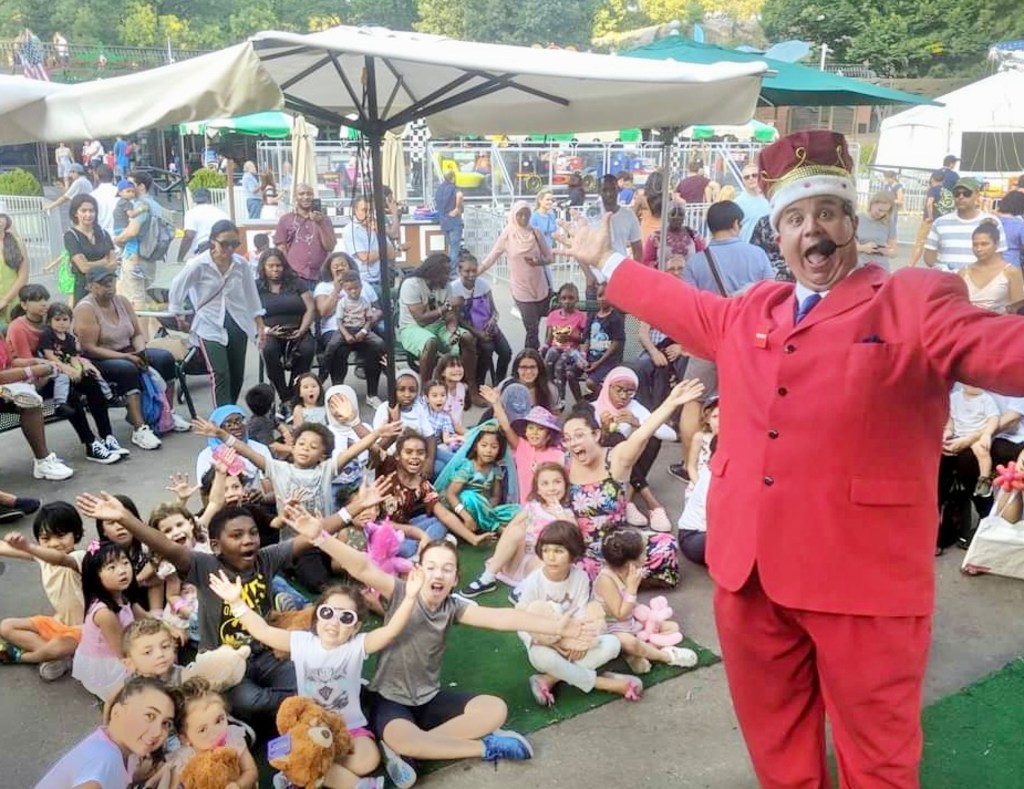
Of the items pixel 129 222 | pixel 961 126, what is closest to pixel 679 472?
pixel 129 222

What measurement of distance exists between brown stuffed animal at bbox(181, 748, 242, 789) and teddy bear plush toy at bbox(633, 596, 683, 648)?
1.88 metres

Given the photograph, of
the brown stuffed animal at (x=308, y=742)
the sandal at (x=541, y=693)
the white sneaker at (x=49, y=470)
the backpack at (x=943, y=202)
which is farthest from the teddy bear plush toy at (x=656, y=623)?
the backpack at (x=943, y=202)

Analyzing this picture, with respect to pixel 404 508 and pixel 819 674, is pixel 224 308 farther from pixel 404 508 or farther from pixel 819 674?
pixel 819 674

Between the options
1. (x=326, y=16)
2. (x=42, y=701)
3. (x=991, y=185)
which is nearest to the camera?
(x=42, y=701)

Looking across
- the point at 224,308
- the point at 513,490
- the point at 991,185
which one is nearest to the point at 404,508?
the point at 513,490

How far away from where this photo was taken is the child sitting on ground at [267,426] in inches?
214

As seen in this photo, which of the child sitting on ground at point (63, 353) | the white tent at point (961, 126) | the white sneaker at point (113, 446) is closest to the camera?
the child sitting on ground at point (63, 353)

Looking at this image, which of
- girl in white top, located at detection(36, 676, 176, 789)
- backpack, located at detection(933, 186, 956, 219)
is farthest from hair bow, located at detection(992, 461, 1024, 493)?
backpack, located at detection(933, 186, 956, 219)

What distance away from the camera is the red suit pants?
217cm

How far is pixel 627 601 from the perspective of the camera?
4133mm

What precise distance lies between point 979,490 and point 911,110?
21.0 meters

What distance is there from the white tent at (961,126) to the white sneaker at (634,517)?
596 inches

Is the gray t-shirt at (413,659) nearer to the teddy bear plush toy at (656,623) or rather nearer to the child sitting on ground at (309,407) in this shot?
the teddy bear plush toy at (656,623)

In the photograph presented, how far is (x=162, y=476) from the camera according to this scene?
6.25m
